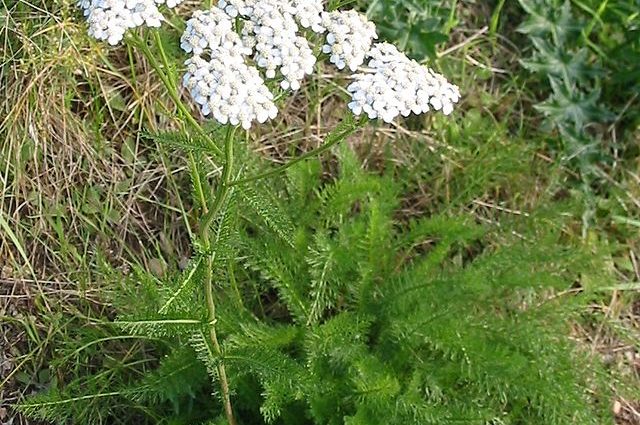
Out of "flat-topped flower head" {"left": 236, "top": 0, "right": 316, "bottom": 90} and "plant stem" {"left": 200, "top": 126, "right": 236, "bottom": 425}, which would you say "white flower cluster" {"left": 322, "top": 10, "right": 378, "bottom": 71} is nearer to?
"flat-topped flower head" {"left": 236, "top": 0, "right": 316, "bottom": 90}

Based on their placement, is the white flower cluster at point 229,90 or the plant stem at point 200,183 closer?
the white flower cluster at point 229,90

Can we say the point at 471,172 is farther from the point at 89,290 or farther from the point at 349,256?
the point at 89,290

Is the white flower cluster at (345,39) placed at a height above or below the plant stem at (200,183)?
above

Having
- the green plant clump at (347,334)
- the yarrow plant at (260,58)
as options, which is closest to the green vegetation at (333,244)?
the green plant clump at (347,334)

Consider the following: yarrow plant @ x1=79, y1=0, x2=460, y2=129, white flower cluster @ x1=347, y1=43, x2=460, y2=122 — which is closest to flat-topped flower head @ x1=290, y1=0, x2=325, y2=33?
yarrow plant @ x1=79, y1=0, x2=460, y2=129

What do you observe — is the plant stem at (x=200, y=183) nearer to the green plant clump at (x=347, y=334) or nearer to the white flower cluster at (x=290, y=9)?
the green plant clump at (x=347, y=334)

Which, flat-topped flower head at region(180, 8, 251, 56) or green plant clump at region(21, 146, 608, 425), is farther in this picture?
green plant clump at region(21, 146, 608, 425)

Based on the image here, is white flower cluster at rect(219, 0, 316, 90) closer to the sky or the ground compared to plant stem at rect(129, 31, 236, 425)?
closer to the sky
